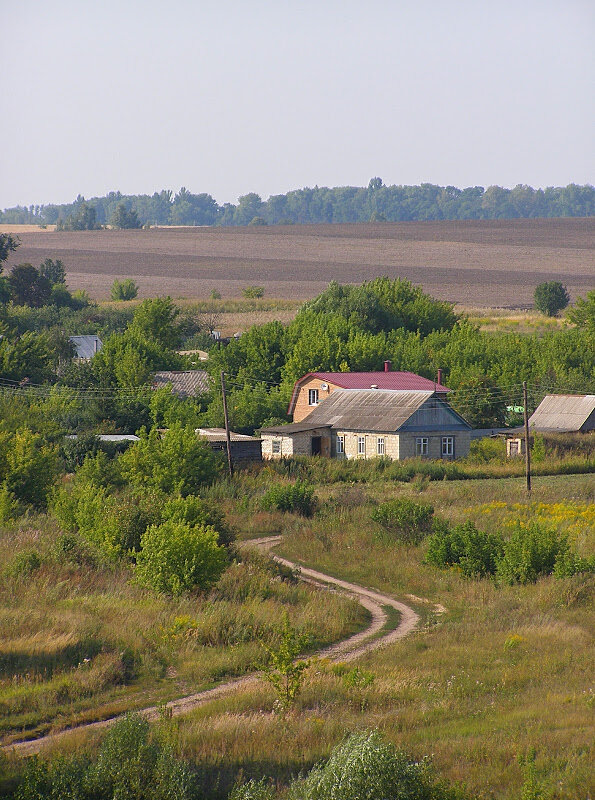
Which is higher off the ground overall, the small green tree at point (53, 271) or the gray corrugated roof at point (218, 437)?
the small green tree at point (53, 271)

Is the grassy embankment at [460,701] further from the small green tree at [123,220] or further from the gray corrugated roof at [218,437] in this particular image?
the small green tree at [123,220]

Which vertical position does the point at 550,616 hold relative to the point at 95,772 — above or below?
below

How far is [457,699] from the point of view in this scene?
13.1 m

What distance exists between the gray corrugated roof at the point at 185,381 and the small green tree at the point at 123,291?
48.7 metres

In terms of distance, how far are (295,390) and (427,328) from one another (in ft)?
86.5

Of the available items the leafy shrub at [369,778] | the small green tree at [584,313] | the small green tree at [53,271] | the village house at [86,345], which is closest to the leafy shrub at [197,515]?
the leafy shrub at [369,778]

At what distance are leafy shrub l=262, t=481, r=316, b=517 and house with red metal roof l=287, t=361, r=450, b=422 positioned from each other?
21.4 meters

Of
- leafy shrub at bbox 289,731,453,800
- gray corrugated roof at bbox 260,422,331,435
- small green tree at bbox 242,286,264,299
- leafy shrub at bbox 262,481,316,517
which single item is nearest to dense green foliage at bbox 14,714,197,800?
leafy shrub at bbox 289,731,453,800

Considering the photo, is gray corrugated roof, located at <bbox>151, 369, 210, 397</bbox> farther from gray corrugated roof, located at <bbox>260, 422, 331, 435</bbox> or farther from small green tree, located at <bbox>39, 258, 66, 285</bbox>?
small green tree, located at <bbox>39, 258, 66, 285</bbox>

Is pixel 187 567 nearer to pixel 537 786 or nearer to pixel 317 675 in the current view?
pixel 317 675

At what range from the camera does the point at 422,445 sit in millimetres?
46438

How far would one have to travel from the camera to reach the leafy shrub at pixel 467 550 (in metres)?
22.4

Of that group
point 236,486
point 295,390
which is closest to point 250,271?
point 295,390

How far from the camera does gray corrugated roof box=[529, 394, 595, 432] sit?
50.5 m
